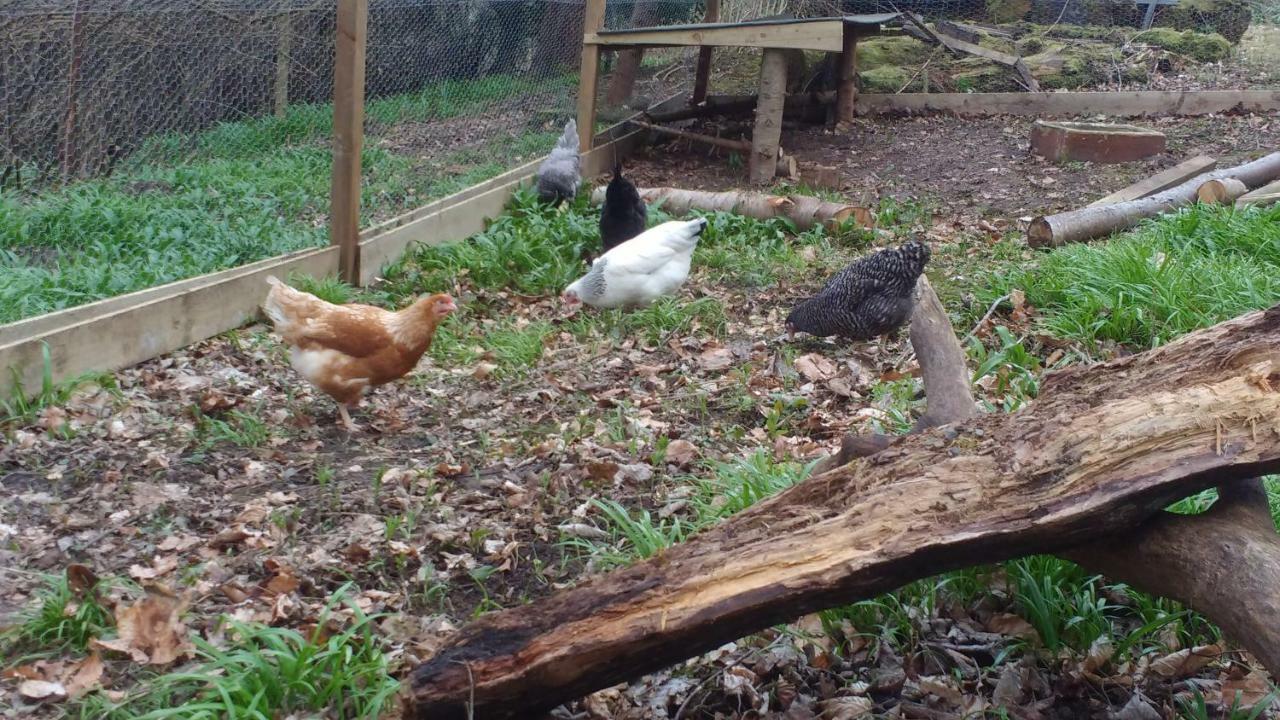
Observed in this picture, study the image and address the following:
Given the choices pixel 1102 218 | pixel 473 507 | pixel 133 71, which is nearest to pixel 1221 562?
pixel 473 507

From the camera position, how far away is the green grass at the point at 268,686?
2342mm

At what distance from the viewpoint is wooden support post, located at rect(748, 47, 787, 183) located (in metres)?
8.44

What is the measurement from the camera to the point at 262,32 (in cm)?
550

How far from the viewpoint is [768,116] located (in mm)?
8555

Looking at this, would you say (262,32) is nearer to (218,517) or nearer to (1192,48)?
(218,517)

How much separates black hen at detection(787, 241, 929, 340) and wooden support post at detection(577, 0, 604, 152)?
3.99m

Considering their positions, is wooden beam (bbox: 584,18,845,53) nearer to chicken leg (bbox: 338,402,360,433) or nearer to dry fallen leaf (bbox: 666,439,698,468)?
dry fallen leaf (bbox: 666,439,698,468)

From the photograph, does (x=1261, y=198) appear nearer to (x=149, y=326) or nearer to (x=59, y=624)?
(x=149, y=326)

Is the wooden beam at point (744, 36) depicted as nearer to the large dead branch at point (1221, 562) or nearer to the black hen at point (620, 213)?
the black hen at point (620, 213)

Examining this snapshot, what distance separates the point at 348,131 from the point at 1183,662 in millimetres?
4951

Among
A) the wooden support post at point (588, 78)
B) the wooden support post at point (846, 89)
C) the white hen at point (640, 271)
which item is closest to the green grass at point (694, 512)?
the white hen at point (640, 271)

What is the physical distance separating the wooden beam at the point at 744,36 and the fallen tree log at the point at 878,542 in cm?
634

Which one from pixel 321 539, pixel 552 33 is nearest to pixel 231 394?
pixel 321 539

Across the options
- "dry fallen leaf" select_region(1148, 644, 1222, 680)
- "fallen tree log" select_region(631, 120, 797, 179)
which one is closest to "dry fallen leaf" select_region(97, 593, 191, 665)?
"dry fallen leaf" select_region(1148, 644, 1222, 680)
